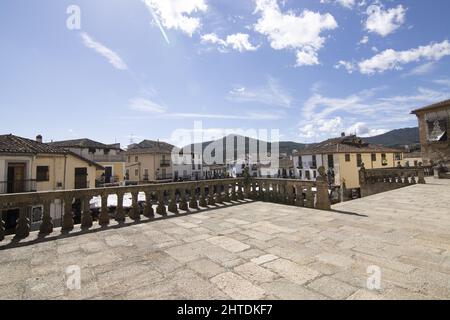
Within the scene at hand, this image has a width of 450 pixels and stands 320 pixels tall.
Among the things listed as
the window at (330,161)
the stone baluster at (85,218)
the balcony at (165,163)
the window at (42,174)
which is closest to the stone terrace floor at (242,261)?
the stone baluster at (85,218)

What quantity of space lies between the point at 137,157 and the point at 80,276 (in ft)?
125

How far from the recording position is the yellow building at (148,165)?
36969 millimetres

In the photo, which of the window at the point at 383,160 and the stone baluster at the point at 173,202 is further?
the window at the point at 383,160

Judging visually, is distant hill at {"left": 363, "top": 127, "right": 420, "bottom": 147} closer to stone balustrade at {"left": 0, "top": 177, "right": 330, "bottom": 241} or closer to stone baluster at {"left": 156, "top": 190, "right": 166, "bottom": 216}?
stone balustrade at {"left": 0, "top": 177, "right": 330, "bottom": 241}

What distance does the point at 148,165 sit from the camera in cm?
3738

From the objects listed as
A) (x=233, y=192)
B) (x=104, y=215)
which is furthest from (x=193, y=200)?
(x=104, y=215)

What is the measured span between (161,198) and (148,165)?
110ft

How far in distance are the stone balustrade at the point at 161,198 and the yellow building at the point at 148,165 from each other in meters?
30.3

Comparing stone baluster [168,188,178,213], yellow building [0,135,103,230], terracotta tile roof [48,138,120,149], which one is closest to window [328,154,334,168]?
yellow building [0,135,103,230]

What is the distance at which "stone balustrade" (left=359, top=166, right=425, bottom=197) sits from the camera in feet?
43.9

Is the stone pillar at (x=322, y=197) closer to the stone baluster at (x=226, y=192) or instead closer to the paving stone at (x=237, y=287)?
the stone baluster at (x=226, y=192)
